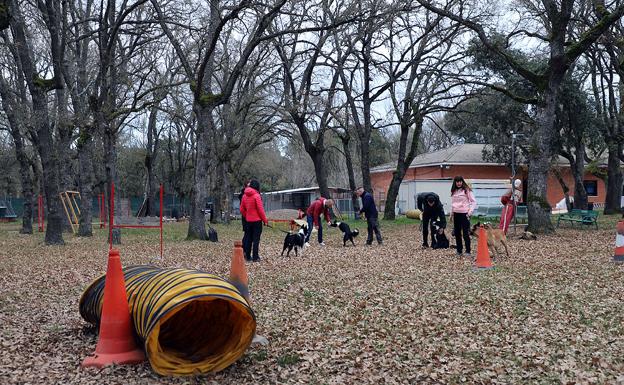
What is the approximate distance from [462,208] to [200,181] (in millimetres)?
9008

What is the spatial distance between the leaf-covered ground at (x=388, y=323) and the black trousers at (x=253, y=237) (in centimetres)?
53

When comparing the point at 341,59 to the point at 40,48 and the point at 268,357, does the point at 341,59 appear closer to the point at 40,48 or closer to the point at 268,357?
the point at 40,48

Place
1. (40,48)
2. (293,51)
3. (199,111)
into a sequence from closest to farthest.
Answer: (199,111) < (40,48) < (293,51)

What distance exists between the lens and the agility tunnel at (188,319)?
16.2 ft

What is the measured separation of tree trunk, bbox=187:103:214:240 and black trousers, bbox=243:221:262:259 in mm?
6005

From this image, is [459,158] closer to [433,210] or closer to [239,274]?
[433,210]

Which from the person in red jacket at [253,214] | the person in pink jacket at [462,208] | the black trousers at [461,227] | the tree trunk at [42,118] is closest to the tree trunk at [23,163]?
the tree trunk at [42,118]

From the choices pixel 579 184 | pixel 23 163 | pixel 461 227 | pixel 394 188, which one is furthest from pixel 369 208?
pixel 579 184

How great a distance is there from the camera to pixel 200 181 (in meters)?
18.8

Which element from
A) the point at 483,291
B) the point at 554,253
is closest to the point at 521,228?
the point at 554,253

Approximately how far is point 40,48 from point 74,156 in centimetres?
Result: 751

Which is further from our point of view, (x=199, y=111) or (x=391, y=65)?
(x=391, y=65)

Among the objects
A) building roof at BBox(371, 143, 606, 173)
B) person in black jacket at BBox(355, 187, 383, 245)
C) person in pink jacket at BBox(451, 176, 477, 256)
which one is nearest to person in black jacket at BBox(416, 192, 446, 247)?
person in pink jacket at BBox(451, 176, 477, 256)

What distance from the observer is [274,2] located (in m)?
15.9
